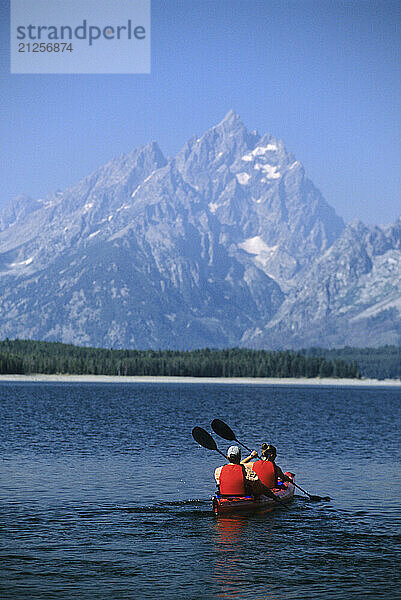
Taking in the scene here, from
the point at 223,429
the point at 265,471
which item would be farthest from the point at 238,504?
the point at 223,429

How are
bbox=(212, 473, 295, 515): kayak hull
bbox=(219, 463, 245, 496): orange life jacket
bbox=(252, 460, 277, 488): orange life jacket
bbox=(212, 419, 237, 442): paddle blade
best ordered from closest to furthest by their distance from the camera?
bbox=(219, 463, 245, 496): orange life jacket
bbox=(212, 473, 295, 515): kayak hull
bbox=(252, 460, 277, 488): orange life jacket
bbox=(212, 419, 237, 442): paddle blade

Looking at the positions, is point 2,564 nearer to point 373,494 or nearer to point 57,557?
point 57,557

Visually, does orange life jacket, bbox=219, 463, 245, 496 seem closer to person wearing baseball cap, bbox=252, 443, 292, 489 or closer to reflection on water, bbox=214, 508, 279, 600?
reflection on water, bbox=214, 508, 279, 600

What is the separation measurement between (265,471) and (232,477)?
4.40 m

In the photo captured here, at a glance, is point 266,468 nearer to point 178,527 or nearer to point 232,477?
point 232,477

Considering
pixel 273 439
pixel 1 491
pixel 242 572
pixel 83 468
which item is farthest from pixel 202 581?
pixel 273 439

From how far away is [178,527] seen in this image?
47688 mm

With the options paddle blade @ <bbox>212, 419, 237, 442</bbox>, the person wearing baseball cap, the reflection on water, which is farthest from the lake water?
paddle blade @ <bbox>212, 419, 237, 442</bbox>

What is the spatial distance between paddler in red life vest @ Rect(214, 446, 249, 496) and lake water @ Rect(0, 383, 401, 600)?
1629 millimetres

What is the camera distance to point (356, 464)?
76.4m

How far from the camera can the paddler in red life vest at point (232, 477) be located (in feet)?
162

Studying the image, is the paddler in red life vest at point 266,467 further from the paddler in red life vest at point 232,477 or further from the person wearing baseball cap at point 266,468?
the paddler in red life vest at point 232,477

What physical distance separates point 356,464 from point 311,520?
27506 mm

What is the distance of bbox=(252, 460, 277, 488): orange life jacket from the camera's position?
175 feet
